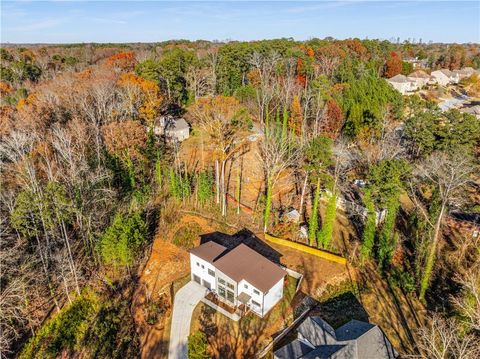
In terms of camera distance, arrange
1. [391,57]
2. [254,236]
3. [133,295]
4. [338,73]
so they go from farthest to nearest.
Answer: [391,57]
[338,73]
[254,236]
[133,295]

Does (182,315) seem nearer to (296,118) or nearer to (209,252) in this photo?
(209,252)

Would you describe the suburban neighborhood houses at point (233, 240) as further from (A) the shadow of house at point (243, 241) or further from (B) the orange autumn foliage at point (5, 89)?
(B) the orange autumn foliage at point (5, 89)

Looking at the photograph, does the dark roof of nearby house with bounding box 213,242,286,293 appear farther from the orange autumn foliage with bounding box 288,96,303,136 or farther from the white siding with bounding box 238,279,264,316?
the orange autumn foliage with bounding box 288,96,303,136

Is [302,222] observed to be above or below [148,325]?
above

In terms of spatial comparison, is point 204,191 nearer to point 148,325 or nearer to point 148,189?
point 148,189

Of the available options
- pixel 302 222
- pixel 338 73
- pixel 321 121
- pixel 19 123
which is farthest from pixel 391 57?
pixel 19 123

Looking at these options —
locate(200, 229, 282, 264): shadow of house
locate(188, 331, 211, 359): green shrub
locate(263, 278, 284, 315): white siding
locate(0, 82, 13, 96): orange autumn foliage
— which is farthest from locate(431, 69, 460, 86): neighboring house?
locate(0, 82, 13, 96): orange autumn foliage
